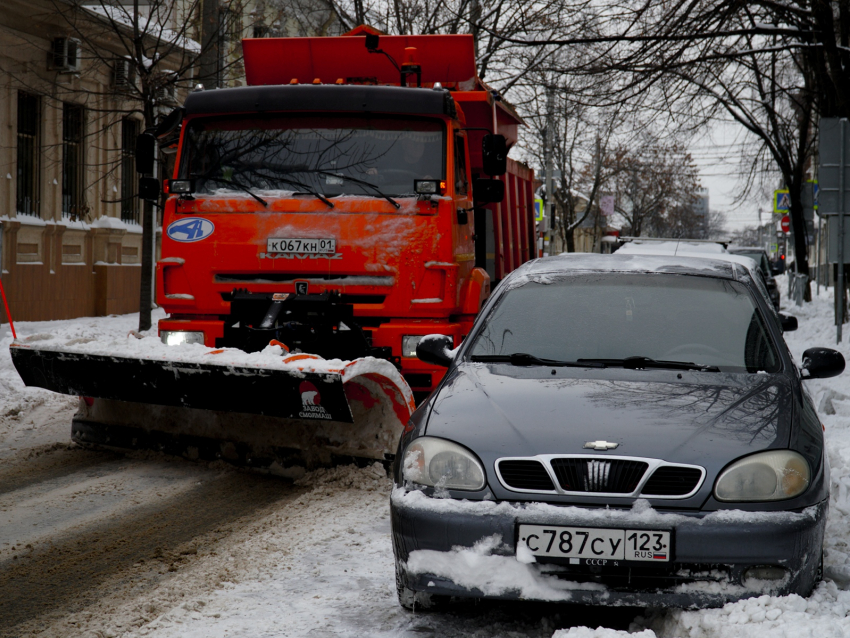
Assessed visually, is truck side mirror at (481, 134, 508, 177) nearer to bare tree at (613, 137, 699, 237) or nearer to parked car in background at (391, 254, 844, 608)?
parked car in background at (391, 254, 844, 608)

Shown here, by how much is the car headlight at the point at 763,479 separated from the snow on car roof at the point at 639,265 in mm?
1747

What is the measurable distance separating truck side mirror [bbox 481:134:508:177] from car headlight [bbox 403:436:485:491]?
14.1ft

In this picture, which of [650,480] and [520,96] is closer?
[650,480]

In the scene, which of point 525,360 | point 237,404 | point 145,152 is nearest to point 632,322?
point 525,360

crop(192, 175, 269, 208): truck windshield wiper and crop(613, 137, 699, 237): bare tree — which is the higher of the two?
crop(613, 137, 699, 237): bare tree

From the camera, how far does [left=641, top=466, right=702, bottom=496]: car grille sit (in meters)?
3.48

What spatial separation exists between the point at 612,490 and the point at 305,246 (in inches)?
158

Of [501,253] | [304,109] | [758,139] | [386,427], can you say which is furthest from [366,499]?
[758,139]

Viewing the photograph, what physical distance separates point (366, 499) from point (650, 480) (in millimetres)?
2620

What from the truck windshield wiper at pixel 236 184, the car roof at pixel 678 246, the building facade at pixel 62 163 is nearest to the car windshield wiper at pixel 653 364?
the truck windshield wiper at pixel 236 184

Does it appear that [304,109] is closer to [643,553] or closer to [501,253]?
[501,253]

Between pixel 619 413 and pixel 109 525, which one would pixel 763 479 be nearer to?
pixel 619 413

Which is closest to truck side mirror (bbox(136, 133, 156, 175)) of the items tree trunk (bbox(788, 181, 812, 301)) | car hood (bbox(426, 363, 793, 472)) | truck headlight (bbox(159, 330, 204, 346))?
truck headlight (bbox(159, 330, 204, 346))

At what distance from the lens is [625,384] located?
13.6ft
